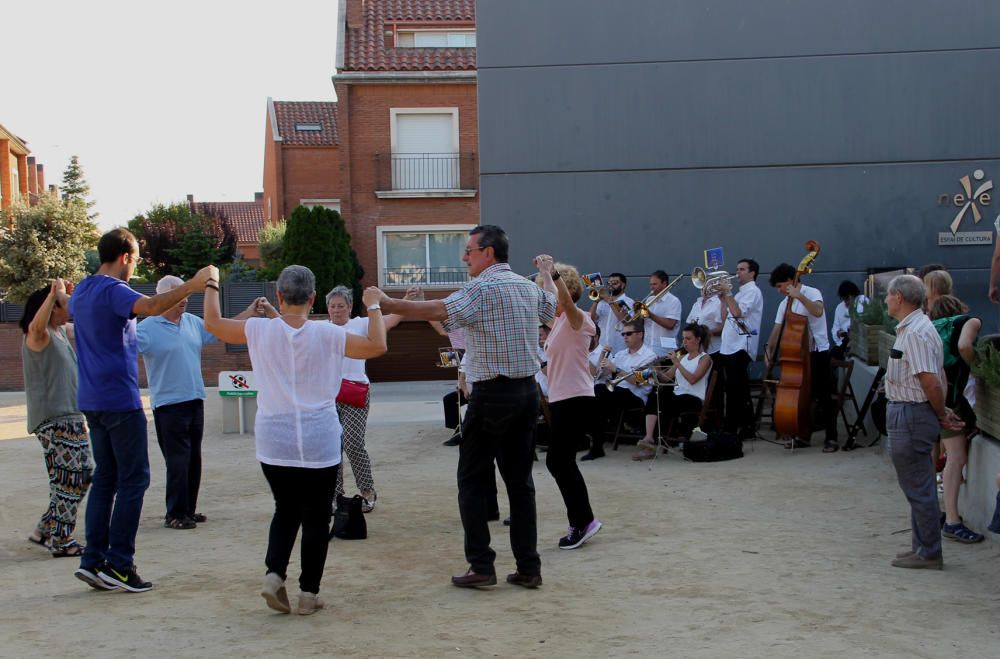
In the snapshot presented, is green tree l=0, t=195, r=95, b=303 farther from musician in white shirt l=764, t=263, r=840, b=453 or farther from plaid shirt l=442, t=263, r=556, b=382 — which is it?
plaid shirt l=442, t=263, r=556, b=382

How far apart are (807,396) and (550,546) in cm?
453

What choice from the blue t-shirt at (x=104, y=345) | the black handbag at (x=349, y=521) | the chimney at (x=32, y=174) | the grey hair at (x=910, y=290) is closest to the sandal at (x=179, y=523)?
the black handbag at (x=349, y=521)

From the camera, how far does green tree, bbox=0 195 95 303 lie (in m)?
31.6

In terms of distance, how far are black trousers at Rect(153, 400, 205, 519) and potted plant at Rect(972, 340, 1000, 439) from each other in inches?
210

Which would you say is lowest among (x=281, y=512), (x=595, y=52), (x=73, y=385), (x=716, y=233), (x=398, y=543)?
(x=398, y=543)

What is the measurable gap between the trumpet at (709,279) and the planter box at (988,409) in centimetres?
450

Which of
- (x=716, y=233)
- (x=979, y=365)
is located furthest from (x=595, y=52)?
(x=979, y=365)

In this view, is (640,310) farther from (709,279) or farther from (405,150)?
(405,150)

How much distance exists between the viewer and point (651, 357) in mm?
11188

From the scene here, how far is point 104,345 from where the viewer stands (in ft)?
20.0

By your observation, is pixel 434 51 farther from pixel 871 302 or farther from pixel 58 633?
pixel 58 633

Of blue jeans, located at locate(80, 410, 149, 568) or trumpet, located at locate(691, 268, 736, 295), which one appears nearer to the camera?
blue jeans, located at locate(80, 410, 149, 568)

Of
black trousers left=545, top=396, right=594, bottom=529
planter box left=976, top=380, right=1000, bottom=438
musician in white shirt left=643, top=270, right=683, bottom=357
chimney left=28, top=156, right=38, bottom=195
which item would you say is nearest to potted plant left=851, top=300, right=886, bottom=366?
musician in white shirt left=643, top=270, right=683, bottom=357

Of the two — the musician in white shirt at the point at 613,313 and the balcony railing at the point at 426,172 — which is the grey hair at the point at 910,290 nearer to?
the musician in white shirt at the point at 613,313
